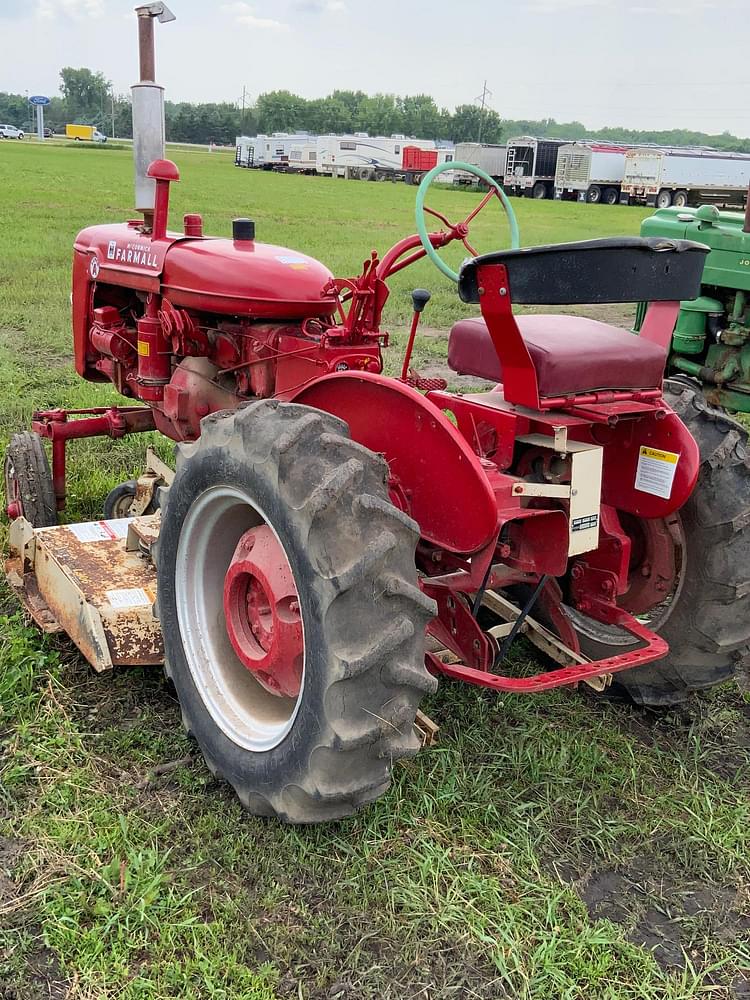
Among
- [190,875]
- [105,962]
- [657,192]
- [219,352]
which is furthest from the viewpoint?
[657,192]

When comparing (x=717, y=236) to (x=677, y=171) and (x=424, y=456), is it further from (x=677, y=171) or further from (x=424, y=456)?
(x=677, y=171)

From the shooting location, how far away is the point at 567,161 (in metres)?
44.5

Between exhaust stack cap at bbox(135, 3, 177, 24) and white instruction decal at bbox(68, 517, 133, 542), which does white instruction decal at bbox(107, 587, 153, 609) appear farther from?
exhaust stack cap at bbox(135, 3, 177, 24)

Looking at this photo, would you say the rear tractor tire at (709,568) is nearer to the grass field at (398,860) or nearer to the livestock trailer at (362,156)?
the grass field at (398,860)

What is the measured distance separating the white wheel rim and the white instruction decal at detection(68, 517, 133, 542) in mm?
1056

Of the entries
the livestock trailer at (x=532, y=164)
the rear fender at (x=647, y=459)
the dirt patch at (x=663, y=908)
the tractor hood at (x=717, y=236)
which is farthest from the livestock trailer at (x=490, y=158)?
the dirt patch at (x=663, y=908)

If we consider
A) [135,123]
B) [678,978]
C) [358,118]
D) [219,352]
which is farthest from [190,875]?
[358,118]

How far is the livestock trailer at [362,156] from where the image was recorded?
53.9m

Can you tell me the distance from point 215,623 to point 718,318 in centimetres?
468

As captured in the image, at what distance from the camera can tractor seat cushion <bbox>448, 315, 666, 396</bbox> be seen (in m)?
2.47

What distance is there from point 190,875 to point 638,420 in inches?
70.6

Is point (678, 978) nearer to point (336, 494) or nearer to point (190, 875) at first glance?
point (190, 875)

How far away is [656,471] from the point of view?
274 centimetres

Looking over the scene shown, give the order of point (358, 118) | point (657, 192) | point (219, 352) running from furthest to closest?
point (358, 118) → point (657, 192) → point (219, 352)
